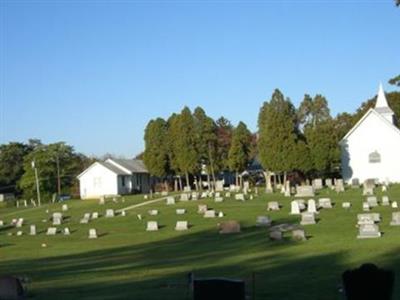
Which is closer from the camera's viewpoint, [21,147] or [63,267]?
[63,267]

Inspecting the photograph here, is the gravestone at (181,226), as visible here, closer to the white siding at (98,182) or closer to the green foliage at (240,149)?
the green foliage at (240,149)

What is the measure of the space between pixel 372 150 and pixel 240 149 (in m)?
15.2

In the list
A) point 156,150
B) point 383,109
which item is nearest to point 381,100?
point 383,109

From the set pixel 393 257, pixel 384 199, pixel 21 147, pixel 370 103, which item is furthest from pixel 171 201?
pixel 21 147

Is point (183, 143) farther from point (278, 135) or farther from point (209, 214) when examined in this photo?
point (209, 214)

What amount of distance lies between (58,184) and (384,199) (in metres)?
60.0

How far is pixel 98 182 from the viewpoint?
294 ft

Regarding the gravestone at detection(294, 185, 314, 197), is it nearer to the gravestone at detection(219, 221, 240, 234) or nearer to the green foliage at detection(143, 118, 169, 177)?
the gravestone at detection(219, 221, 240, 234)

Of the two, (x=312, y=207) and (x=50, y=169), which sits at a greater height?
(x=50, y=169)

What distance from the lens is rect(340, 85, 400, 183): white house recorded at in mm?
77688

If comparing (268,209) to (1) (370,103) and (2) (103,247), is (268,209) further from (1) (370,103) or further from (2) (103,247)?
(1) (370,103)

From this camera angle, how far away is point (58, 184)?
318 feet

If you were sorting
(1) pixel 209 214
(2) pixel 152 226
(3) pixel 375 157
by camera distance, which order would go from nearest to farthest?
(2) pixel 152 226 < (1) pixel 209 214 < (3) pixel 375 157

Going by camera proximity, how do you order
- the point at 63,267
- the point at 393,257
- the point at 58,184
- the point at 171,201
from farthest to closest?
the point at 58,184 → the point at 171,201 → the point at 63,267 → the point at 393,257
